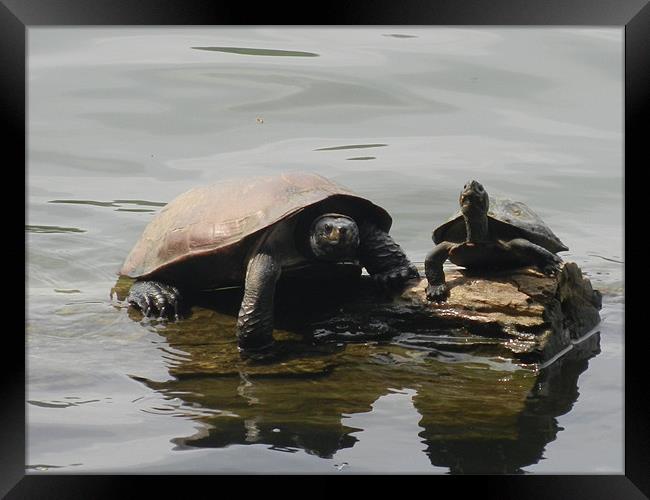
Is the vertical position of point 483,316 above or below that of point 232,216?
below

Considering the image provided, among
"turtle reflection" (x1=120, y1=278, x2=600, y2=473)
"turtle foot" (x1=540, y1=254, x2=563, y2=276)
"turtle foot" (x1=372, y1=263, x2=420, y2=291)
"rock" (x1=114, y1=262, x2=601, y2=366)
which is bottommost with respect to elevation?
"turtle reflection" (x1=120, y1=278, x2=600, y2=473)

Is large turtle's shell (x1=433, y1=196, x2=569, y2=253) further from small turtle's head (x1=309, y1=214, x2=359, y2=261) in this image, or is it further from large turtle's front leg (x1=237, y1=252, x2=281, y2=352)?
large turtle's front leg (x1=237, y1=252, x2=281, y2=352)

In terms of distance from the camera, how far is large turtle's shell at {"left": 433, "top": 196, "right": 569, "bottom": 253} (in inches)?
232

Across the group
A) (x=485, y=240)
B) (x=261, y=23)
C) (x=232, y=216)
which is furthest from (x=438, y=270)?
(x=261, y=23)

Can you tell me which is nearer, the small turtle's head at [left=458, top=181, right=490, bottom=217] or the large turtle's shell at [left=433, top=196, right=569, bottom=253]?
the small turtle's head at [left=458, top=181, right=490, bottom=217]

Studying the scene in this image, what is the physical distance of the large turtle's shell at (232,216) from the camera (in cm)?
604

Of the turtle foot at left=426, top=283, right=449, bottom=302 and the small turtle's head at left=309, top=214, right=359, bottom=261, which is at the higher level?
the small turtle's head at left=309, top=214, right=359, bottom=261

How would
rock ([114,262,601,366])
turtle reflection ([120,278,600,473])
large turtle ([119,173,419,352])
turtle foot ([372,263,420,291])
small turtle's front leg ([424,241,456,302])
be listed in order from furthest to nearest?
turtle foot ([372,263,420,291])
large turtle ([119,173,419,352])
small turtle's front leg ([424,241,456,302])
rock ([114,262,601,366])
turtle reflection ([120,278,600,473])

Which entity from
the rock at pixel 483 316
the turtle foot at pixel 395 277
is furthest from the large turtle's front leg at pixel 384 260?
the rock at pixel 483 316

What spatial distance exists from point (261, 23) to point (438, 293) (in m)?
2.16

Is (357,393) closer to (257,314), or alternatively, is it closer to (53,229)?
(257,314)

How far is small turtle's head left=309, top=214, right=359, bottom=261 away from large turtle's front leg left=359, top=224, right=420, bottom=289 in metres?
0.15

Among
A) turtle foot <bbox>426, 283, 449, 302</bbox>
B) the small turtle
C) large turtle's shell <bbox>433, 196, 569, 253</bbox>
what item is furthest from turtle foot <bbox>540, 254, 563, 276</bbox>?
turtle foot <bbox>426, 283, 449, 302</bbox>

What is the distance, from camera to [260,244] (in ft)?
19.6
